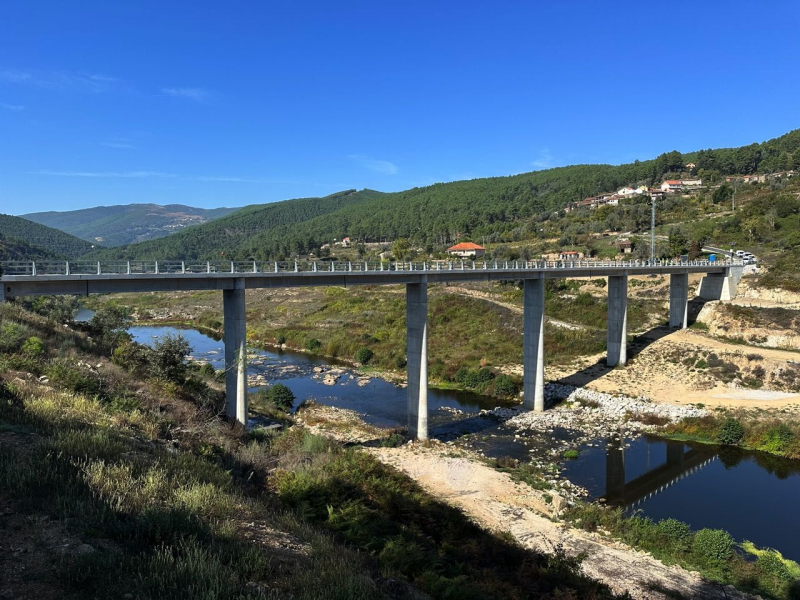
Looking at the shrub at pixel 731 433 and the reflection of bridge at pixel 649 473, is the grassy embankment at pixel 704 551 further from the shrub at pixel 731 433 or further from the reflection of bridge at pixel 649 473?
the shrub at pixel 731 433

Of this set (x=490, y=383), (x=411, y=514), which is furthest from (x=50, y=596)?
(x=490, y=383)

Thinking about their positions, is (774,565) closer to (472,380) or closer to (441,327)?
(472,380)

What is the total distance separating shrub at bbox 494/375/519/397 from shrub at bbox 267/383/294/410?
57.0 feet

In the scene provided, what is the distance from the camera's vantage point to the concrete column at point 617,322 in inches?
1845

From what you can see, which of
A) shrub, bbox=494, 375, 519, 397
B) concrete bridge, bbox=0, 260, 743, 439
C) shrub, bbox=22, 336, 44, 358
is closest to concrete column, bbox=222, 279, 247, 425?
concrete bridge, bbox=0, 260, 743, 439

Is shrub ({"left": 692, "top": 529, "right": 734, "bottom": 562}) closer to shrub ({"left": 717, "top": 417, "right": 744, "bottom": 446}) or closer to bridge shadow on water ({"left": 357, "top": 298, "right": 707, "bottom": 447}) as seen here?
bridge shadow on water ({"left": 357, "top": 298, "right": 707, "bottom": 447})

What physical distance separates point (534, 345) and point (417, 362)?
38.2 feet

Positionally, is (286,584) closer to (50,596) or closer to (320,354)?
(50,596)

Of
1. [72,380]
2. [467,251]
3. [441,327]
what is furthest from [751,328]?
[467,251]

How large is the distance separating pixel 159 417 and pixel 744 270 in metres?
64.3

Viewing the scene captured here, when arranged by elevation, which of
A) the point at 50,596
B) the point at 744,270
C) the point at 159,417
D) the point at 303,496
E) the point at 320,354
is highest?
the point at 744,270

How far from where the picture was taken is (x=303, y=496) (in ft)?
51.8

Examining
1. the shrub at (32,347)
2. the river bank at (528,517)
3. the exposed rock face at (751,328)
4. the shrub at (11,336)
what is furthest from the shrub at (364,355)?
the exposed rock face at (751,328)

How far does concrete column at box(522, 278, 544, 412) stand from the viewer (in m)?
38.4
